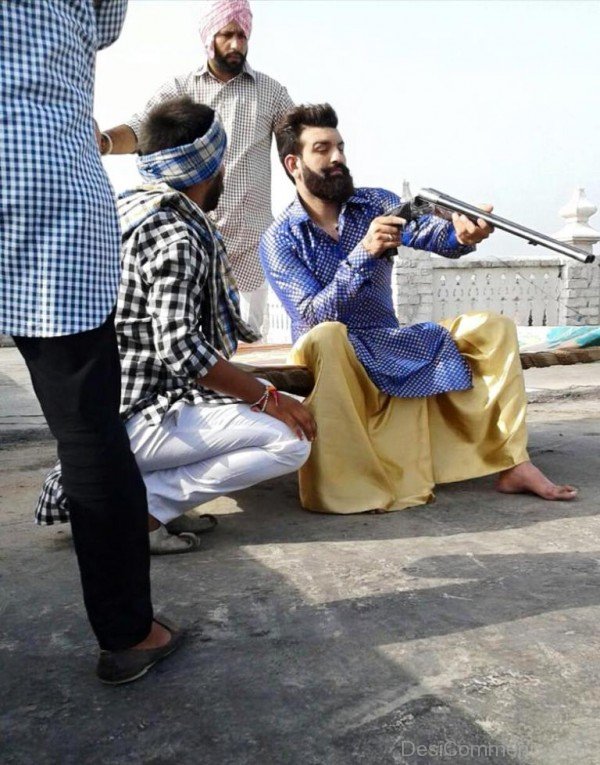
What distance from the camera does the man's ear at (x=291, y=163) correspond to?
3.65 meters

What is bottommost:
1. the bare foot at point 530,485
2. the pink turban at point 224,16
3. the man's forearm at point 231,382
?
the bare foot at point 530,485

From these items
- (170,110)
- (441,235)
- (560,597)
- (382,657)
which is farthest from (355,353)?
(382,657)

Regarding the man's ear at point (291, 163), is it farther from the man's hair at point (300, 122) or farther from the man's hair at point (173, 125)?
the man's hair at point (173, 125)

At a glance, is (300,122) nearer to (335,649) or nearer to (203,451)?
(203,451)

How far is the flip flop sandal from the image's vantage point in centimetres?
280

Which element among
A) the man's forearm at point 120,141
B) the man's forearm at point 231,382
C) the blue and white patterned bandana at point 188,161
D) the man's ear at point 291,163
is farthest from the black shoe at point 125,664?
the man's forearm at point 120,141

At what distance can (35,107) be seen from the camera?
1.57m

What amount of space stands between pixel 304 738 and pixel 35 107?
1.28 m

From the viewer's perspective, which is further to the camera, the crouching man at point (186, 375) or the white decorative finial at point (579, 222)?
the white decorative finial at point (579, 222)

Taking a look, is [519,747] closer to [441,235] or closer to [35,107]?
[35,107]

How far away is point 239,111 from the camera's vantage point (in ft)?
14.6

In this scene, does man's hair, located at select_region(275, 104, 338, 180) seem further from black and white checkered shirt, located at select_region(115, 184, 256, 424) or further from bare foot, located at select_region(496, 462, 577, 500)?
bare foot, located at select_region(496, 462, 577, 500)

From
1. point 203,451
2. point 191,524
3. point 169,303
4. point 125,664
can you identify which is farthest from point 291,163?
point 125,664

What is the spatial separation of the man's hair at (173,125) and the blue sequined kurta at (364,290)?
0.88 metres
